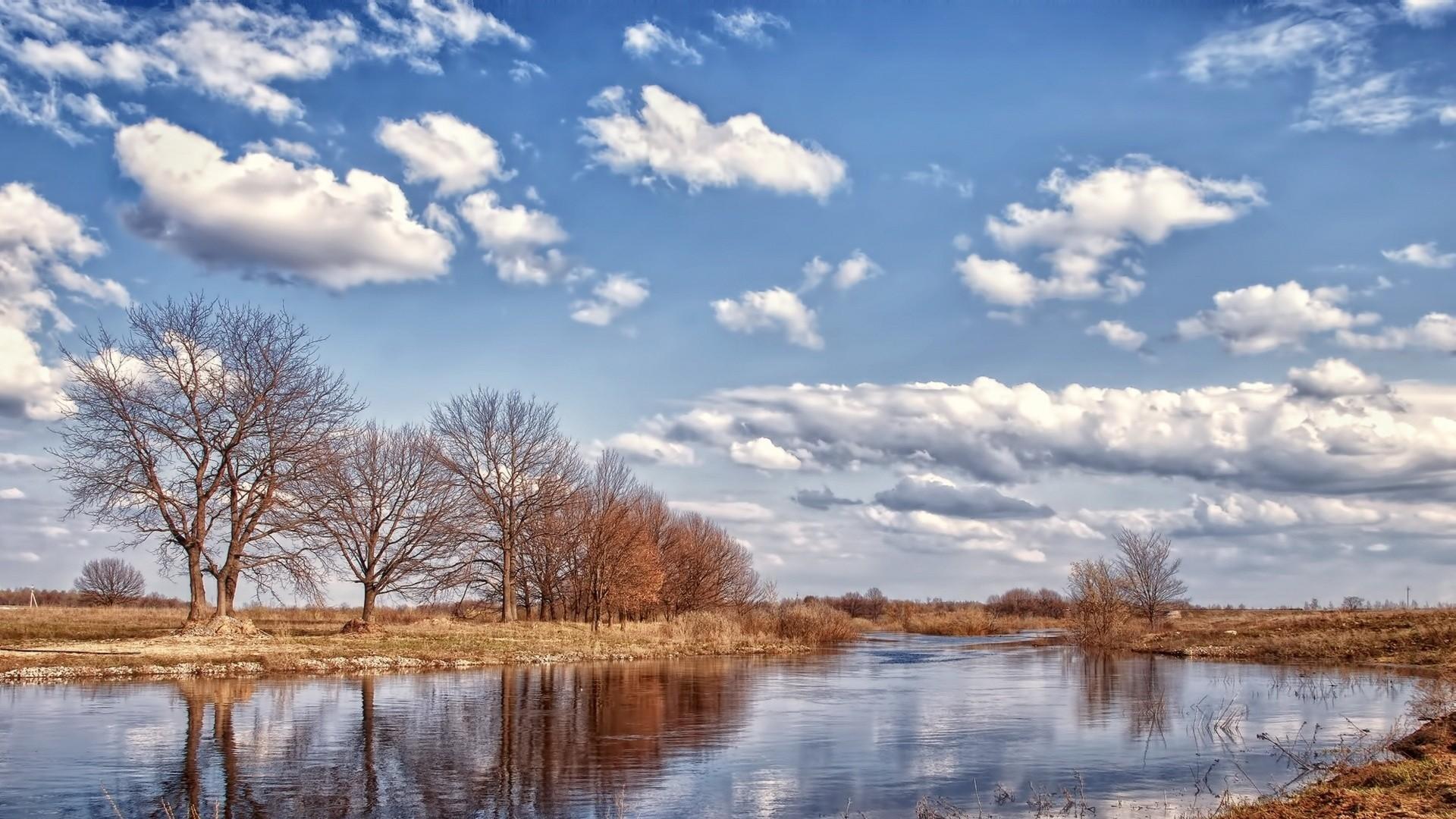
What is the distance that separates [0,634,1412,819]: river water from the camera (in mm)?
15031

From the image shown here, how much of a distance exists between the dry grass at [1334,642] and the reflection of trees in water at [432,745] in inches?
1199

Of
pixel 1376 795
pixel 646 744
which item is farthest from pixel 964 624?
pixel 1376 795

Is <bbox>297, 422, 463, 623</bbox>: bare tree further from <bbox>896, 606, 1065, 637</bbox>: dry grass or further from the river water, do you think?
<bbox>896, 606, 1065, 637</bbox>: dry grass

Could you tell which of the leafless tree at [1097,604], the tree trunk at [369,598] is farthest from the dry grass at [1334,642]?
the tree trunk at [369,598]

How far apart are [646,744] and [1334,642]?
144 ft

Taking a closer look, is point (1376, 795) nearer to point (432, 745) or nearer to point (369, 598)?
point (432, 745)

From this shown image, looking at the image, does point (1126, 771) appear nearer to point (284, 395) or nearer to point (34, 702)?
point (34, 702)

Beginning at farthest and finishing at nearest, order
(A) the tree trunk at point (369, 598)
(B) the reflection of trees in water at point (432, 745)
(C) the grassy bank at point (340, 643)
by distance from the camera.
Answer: (A) the tree trunk at point (369, 598) → (C) the grassy bank at point (340, 643) → (B) the reflection of trees in water at point (432, 745)

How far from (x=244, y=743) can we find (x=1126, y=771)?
1547 centimetres

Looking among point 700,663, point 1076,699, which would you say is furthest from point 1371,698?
point 700,663

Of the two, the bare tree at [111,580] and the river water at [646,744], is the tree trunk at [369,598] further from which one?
the bare tree at [111,580]

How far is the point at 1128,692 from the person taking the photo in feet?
111

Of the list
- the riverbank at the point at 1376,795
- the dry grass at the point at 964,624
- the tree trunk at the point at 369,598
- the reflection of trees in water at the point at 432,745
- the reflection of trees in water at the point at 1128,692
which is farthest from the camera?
the dry grass at the point at 964,624

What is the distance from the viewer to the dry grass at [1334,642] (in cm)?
4625
